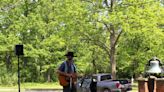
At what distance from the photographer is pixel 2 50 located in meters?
56.8

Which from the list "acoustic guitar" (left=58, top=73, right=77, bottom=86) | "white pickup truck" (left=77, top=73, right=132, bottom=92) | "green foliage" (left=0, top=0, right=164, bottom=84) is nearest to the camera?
"acoustic guitar" (left=58, top=73, right=77, bottom=86)

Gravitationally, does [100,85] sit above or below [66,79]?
below

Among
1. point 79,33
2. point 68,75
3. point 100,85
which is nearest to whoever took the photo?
point 68,75

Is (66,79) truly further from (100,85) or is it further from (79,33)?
(79,33)

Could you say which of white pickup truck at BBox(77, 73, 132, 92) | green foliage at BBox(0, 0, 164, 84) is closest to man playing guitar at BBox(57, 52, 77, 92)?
white pickup truck at BBox(77, 73, 132, 92)

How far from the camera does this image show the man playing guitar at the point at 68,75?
445 inches

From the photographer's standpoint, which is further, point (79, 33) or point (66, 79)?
point (79, 33)

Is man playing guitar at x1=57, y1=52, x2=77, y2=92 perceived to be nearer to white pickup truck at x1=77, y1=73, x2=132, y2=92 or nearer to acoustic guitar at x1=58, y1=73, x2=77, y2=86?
acoustic guitar at x1=58, y1=73, x2=77, y2=86

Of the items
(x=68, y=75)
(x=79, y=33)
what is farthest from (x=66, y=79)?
(x=79, y=33)

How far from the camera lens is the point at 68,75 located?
11.3 m

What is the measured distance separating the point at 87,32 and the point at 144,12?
4.76 m

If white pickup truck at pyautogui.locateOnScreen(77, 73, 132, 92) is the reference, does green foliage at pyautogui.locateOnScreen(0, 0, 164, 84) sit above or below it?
above

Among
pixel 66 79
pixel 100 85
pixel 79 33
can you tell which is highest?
pixel 79 33

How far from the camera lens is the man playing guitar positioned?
11.3m
